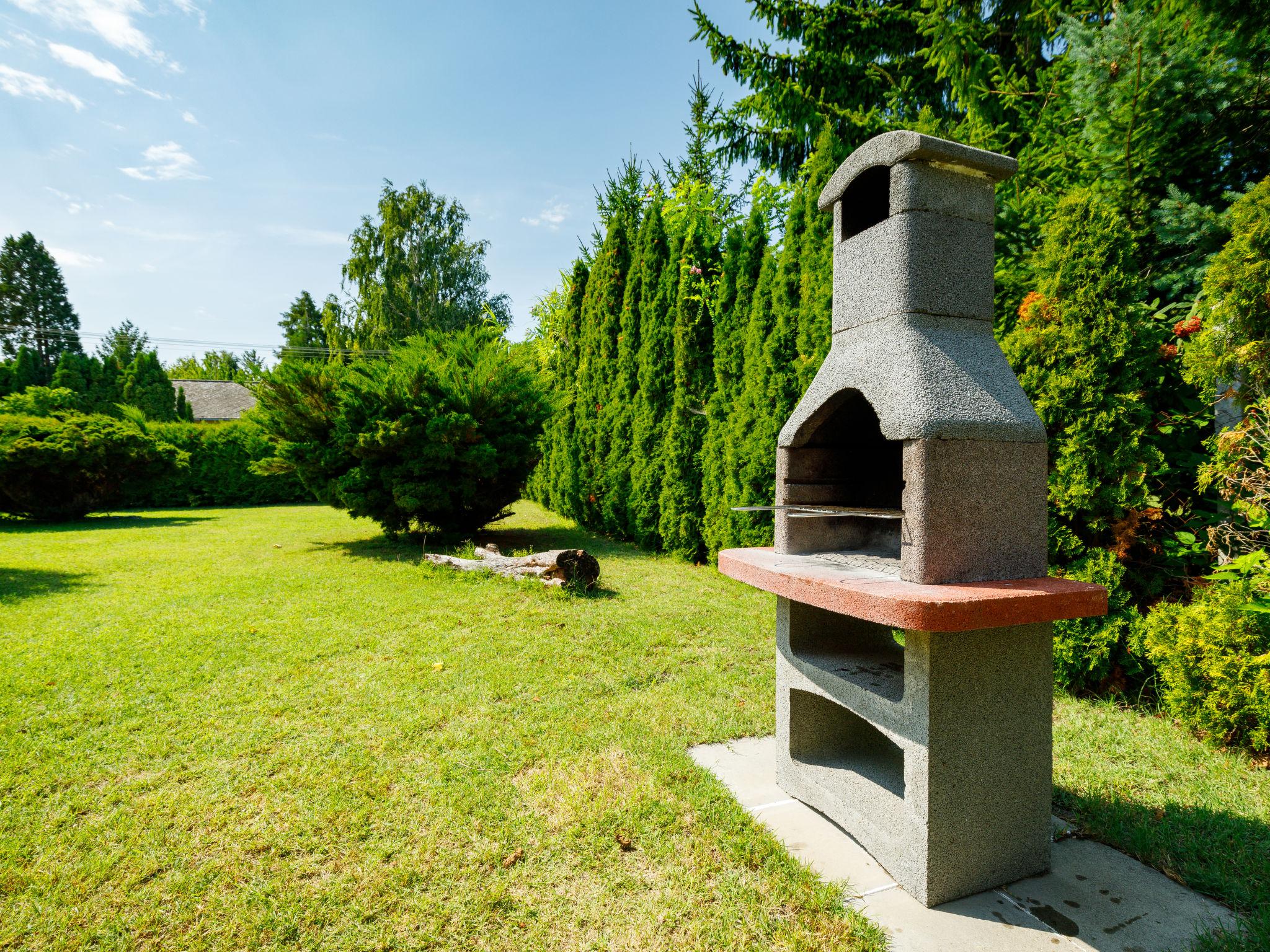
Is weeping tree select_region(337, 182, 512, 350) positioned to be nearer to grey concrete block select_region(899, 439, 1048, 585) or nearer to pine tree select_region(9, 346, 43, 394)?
pine tree select_region(9, 346, 43, 394)

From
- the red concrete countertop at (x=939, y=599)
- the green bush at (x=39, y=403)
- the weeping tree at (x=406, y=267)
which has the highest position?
the weeping tree at (x=406, y=267)

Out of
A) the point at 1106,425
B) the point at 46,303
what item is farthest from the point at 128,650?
the point at 46,303

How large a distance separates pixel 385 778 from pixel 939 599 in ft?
8.29

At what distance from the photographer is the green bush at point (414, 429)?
7.81 m

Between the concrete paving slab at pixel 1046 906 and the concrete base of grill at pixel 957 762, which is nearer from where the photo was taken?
the concrete paving slab at pixel 1046 906

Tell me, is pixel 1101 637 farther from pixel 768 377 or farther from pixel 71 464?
pixel 71 464

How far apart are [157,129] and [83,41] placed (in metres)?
0.84

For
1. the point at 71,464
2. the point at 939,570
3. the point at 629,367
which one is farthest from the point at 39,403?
the point at 939,570

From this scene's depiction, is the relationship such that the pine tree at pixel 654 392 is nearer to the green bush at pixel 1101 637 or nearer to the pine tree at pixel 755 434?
the pine tree at pixel 755 434

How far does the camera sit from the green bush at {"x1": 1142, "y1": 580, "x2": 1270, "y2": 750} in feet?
9.36

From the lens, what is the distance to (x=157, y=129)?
20.7ft

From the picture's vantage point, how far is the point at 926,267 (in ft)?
7.24

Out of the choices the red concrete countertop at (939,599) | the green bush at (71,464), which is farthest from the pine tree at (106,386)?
the red concrete countertop at (939,599)

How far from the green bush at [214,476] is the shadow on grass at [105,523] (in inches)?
65.9
